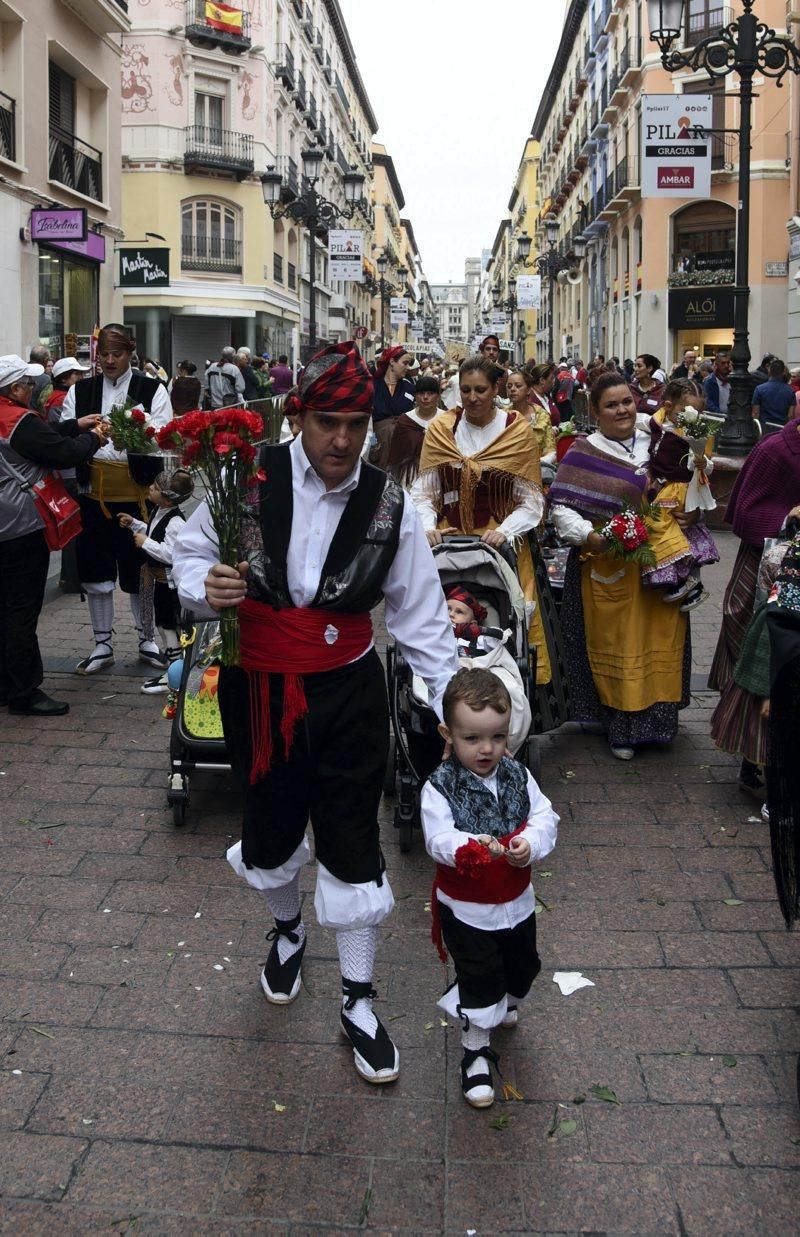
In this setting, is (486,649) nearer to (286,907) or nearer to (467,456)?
(467,456)

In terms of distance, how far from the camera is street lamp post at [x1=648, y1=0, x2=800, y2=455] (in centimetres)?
1501

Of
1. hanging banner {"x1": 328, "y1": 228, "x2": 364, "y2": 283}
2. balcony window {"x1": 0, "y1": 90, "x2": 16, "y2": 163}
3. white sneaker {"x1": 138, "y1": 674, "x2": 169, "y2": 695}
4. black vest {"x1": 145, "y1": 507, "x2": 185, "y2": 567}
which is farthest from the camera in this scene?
hanging banner {"x1": 328, "y1": 228, "x2": 364, "y2": 283}

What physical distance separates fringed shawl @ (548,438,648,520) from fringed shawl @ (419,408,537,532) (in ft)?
1.08

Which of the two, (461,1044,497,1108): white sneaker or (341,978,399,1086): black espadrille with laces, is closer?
(461,1044,497,1108): white sneaker

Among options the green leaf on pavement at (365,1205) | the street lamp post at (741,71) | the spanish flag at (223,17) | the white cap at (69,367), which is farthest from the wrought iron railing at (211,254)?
the green leaf on pavement at (365,1205)

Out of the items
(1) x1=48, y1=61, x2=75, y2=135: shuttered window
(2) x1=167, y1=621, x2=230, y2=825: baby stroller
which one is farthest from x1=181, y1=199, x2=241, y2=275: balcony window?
(2) x1=167, y1=621, x2=230, y2=825: baby stroller

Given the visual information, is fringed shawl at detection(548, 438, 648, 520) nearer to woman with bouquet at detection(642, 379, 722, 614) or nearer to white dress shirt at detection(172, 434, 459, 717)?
woman with bouquet at detection(642, 379, 722, 614)

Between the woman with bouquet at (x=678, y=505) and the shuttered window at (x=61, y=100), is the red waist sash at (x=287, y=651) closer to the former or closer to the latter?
the woman with bouquet at (x=678, y=505)

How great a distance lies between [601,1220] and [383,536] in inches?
73.6

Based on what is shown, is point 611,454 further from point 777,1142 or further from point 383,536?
point 777,1142

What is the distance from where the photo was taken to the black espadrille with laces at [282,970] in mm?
4086

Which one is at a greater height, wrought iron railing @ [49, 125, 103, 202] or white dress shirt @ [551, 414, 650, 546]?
wrought iron railing @ [49, 125, 103, 202]

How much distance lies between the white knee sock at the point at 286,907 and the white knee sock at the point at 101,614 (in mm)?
4716

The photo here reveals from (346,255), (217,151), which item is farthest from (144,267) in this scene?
(217,151)
